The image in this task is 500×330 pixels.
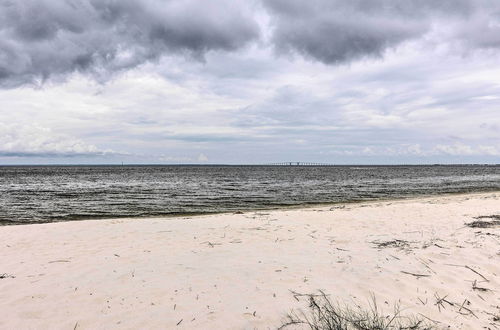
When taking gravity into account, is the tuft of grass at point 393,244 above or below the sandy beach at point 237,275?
above

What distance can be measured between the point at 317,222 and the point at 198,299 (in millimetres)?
8468

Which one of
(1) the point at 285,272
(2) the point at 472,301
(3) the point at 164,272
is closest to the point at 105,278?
(3) the point at 164,272

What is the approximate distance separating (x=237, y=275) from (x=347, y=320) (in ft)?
8.83

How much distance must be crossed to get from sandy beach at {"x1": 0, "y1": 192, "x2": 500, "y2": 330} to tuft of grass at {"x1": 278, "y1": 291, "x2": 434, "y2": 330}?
7.9 inches

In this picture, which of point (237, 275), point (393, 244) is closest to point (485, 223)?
point (393, 244)

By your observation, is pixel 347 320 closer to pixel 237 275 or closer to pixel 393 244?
pixel 237 275

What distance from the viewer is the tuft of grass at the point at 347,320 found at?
443 centimetres

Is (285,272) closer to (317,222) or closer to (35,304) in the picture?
(35,304)

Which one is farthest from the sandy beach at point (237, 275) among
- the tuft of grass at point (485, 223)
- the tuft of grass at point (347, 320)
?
the tuft of grass at point (485, 223)

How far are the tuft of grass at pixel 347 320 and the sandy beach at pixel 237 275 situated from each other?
7.9 inches

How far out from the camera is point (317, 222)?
520 inches

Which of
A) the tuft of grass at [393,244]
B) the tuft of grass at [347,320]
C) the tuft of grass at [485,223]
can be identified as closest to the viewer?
the tuft of grass at [347,320]

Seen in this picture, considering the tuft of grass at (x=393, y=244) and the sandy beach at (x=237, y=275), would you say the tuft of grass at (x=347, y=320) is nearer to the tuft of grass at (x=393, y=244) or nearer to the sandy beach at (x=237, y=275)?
the sandy beach at (x=237, y=275)

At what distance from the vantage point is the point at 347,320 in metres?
4.48
